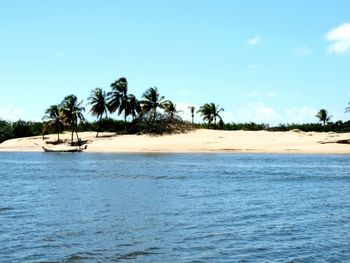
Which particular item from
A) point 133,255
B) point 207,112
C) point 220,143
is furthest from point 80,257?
point 207,112

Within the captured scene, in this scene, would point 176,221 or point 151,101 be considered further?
point 151,101

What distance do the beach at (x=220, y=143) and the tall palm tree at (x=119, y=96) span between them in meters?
4.90

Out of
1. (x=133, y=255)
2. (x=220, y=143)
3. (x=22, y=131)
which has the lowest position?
(x=133, y=255)

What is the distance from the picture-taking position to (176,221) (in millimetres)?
19391

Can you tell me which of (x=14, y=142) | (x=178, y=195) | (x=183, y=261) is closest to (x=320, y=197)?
(x=178, y=195)

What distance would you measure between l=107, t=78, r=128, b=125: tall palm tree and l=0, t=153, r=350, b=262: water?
62607 mm

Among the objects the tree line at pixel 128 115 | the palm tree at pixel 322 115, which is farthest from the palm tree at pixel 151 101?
the palm tree at pixel 322 115

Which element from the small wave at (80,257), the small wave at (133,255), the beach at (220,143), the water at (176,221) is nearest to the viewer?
the small wave at (80,257)

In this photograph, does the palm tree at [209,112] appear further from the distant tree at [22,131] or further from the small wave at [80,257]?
the small wave at [80,257]

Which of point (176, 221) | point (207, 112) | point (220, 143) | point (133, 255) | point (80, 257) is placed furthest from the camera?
point (207, 112)

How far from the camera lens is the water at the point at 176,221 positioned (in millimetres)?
14539

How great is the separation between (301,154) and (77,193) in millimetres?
44804

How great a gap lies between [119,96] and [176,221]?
261 feet

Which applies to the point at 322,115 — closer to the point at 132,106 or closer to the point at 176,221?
the point at 132,106
